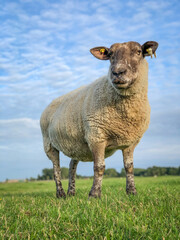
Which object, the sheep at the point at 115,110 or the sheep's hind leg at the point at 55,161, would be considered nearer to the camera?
the sheep at the point at 115,110

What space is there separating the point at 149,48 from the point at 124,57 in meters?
0.88

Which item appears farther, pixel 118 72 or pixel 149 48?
pixel 149 48

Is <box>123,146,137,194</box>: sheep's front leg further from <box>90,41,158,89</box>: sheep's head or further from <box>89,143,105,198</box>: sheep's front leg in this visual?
<box>90,41,158,89</box>: sheep's head

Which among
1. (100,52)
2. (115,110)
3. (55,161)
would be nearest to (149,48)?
(100,52)

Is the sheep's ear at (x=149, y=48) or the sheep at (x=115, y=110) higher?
the sheep's ear at (x=149, y=48)

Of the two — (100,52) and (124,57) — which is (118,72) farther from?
(100,52)

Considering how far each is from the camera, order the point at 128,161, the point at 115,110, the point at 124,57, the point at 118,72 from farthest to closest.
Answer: the point at 128,161
the point at 115,110
the point at 124,57
the point at 118,72

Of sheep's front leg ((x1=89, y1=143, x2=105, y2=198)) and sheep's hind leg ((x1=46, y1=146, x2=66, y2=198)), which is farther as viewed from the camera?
sheep's hind leg ((x1=46, y1=146, x2=66, y2=198))

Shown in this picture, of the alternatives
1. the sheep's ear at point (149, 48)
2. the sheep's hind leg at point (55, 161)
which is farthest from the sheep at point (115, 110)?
the sheep's hind leg at point (55, 161)

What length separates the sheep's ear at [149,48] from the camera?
6.09 m

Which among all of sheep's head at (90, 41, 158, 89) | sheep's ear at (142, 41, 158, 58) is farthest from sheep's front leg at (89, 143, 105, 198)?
sheep's ear at (142, 41, 158, 58)

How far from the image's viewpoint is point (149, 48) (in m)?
6.09

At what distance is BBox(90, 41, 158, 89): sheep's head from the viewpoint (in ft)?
17.6

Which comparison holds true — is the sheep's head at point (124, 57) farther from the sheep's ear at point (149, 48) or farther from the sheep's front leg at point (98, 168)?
the sheep's front leg at point (98, 168)
